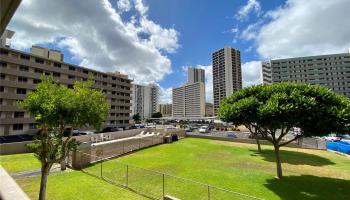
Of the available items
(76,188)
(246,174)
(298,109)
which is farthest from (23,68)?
(298,109)

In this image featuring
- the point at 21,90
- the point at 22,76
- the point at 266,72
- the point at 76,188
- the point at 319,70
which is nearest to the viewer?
the point at 76,188

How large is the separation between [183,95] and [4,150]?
164104mm

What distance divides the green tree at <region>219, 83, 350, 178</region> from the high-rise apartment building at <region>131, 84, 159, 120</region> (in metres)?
142

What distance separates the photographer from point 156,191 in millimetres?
11508

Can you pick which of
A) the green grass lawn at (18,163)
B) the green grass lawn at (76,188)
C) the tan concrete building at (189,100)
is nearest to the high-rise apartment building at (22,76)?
the green grass lawn at (18,163)

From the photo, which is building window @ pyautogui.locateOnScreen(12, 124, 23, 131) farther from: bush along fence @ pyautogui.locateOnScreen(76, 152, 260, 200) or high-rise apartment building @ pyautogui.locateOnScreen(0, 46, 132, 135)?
bush along fence @ pyautogui.locateOnScreen(76, 152, 260, 200)

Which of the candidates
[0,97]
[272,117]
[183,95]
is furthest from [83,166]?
[183,95]

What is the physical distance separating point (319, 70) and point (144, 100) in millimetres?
117442

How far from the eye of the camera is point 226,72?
14638cm

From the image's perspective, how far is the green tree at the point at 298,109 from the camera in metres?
11.5

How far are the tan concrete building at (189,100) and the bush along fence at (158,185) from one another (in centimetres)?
15337

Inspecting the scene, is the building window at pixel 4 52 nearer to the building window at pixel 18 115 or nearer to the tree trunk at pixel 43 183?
the building window at pixel 18 115

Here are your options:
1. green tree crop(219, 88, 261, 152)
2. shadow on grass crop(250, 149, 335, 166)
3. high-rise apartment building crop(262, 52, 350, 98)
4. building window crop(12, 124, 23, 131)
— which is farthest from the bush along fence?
high-rise apartment building crop(262, 52, 350, 98)

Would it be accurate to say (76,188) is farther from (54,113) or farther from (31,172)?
(31,172)
